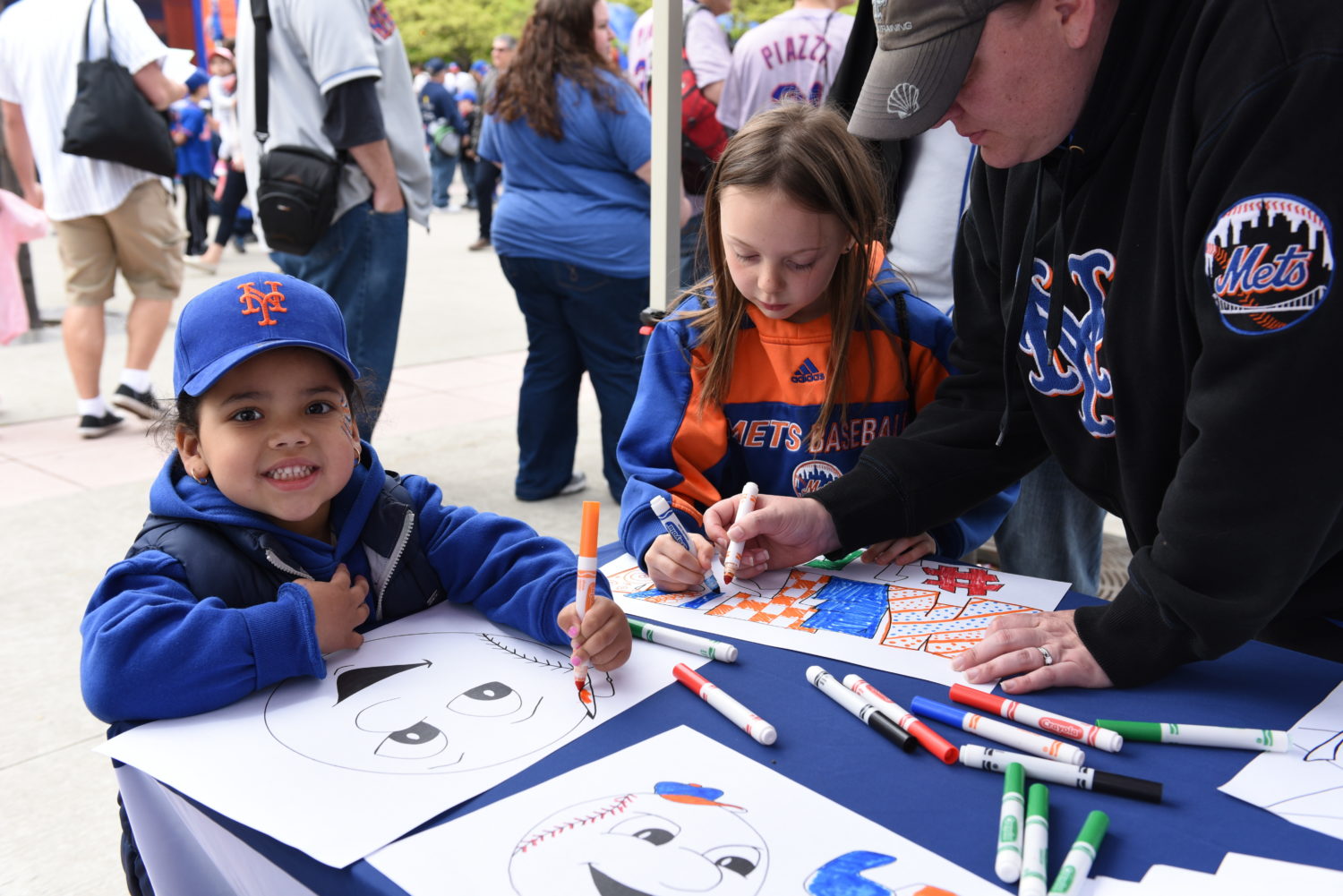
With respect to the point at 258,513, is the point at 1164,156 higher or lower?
higher

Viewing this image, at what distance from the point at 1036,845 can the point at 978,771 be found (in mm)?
156

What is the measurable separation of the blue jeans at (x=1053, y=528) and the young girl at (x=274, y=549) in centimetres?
117

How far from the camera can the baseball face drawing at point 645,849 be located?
3.01 feet

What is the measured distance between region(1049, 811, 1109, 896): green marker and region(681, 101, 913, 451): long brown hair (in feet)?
2.98

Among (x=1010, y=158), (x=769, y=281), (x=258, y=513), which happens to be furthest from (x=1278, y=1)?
(x=258, y=513)

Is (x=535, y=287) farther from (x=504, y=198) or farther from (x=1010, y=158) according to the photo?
(x=1010, y=158)

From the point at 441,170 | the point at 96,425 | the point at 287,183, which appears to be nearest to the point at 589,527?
the point at 287,183

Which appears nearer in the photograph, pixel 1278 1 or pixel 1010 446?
pixel 1278 1

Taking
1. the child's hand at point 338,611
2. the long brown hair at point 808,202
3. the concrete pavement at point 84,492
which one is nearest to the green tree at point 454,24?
the concrete pavement at point 84,492

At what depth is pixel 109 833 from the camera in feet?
7.37

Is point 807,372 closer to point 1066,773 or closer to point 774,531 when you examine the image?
point 774,531

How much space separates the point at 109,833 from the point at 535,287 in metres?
2.33

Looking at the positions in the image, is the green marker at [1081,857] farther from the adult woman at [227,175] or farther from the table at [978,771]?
the adult woman at [227,175]

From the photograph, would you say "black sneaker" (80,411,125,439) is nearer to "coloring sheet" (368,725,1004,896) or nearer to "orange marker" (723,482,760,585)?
"orange marker" (723,482,760,585)
